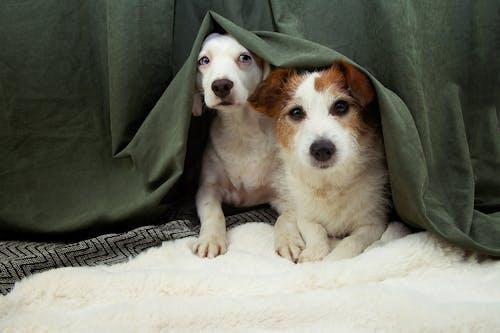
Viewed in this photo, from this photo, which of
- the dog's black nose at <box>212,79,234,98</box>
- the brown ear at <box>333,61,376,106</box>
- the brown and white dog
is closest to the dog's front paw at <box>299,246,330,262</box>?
the brown and white dog

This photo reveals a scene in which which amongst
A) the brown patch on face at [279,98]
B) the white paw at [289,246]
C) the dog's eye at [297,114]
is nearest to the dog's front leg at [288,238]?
the white paw at [289,246]

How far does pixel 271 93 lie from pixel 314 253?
624mm

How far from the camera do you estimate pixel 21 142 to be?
7.02 feet

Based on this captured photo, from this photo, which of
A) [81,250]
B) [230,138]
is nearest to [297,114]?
[230,138]

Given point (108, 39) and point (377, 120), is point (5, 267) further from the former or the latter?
point (377, 120)

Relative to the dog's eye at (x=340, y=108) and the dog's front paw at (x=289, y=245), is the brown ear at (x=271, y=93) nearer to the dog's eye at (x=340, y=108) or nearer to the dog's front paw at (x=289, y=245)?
the dog's eye at (x=340, y=108)

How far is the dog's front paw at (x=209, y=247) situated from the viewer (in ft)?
6.23

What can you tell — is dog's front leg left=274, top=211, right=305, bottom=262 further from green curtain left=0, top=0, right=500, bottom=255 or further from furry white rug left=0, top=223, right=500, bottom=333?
green curtain left=0, top=0, right=500, bottom=255

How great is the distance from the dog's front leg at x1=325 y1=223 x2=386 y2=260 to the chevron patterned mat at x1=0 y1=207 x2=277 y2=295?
574mm

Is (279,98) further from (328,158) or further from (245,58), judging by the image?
(328,158)

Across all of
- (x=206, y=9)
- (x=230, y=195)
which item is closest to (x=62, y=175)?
(x=230, y=195)

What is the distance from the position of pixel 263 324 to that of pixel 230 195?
3.37 ft

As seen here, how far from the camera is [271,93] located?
6.72 ft

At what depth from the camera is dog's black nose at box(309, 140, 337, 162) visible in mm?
1827
